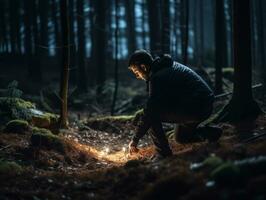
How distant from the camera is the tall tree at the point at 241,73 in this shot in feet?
39.3

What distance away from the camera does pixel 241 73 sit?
12.0 m

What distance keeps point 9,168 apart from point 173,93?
129 inches

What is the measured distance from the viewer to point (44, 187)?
7863 mm

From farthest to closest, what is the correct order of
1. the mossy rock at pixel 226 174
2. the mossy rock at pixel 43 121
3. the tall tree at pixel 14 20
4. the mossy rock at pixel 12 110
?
1. the tall tree at pixel 14 20
2. the mossy rock at pixel 43 121
3. the mossy rock at pixel 12 110
4. the mossy rock at pixel 226 174

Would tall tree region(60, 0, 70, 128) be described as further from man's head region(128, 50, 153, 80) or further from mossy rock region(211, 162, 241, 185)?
mossy rock region(211, 162, 241, 185)

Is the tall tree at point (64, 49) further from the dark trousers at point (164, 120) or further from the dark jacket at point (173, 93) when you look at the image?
the dark trousers at point (164, 120)

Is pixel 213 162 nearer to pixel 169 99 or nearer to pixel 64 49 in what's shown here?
pixel 169 99

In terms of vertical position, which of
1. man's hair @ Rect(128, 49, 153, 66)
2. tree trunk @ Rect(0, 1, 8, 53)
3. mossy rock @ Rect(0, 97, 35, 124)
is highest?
tree trunk @ Rect(0, 1, 8, 53)

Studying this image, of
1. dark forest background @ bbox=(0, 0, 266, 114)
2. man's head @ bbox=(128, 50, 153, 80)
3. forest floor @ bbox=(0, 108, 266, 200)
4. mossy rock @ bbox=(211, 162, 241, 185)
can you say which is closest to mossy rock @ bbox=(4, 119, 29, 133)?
forest floor @ bbox=(0, 108, 266, 200)

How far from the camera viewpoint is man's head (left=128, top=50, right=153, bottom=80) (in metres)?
9.33

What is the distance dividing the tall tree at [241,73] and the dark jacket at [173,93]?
9.94 ft

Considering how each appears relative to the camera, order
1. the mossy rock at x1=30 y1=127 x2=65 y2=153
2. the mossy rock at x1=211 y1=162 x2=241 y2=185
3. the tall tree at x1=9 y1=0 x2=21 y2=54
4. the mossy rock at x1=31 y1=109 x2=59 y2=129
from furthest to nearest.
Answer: the tall tree at x1=9 y1=0 x2=21 y2=54 < the mossy rock at x1=31 y1=109 x2=59 y2=129 < the mossy rock at x1=30 y1=127 x2=65 y2=153 < the mossy rock at x1=211 y1=162 x2=241 y2=185

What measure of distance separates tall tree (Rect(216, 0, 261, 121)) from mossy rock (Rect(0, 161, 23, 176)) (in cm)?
553

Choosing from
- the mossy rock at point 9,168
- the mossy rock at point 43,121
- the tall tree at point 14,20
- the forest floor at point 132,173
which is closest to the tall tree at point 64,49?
the mossy rock at point 43,121
